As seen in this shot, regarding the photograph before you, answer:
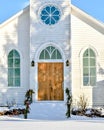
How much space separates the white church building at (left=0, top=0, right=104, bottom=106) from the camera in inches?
990

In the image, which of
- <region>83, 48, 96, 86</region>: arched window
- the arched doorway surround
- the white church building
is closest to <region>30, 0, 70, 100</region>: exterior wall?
the white church building

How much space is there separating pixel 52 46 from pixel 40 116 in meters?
4.49

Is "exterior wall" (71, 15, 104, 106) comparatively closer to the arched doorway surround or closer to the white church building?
the white church building

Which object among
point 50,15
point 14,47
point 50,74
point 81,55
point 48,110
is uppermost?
point 50,15

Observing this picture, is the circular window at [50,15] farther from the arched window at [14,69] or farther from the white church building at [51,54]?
the arched window at [14,69]

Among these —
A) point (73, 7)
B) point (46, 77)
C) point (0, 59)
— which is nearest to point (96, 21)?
point (73, 7)

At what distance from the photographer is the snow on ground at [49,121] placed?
16.3 meters

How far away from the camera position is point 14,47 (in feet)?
83.9

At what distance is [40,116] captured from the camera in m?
22.5

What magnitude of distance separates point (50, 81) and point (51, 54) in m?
1.47

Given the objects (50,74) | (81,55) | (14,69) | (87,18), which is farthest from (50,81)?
(87,18)

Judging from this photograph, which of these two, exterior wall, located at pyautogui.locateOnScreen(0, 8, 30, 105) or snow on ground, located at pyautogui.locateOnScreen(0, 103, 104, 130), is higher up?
exterior wall, located at pyautogui.locateOnScreen(0, 8, 30, 105)

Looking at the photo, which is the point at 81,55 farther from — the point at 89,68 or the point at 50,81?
the point at 50,81

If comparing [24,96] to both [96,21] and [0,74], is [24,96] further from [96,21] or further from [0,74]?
[96,21]
